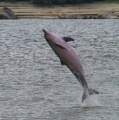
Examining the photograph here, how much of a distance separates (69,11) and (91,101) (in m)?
79.4

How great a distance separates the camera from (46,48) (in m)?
52.7

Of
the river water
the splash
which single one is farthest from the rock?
the splash

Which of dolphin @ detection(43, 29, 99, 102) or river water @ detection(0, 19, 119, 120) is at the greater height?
dolphin @ detection(43, 29, 99, 102)

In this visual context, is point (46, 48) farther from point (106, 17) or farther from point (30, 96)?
point (106, 17)

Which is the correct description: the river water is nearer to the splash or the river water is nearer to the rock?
the splash

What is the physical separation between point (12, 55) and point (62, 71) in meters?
9.74

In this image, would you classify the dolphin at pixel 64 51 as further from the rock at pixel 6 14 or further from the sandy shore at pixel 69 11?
the rock at pixel 6 14

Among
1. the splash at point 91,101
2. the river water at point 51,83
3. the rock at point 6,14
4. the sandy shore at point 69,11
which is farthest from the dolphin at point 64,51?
the rock at point 6,14

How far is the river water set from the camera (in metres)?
27.4

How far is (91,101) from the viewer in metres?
Result: 27.5

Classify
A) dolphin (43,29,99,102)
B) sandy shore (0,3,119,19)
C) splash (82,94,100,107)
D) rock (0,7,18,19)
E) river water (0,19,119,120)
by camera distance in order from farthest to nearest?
sandy shore (0,3,119,19) → rock (0,7,18,19) → river water (0,19,119,120) → splash (82,94,100,107) → dolphin (43,29,99,102)

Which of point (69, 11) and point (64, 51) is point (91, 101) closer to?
point (64, 51)

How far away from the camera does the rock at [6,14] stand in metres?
103

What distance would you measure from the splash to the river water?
0.22 metres
